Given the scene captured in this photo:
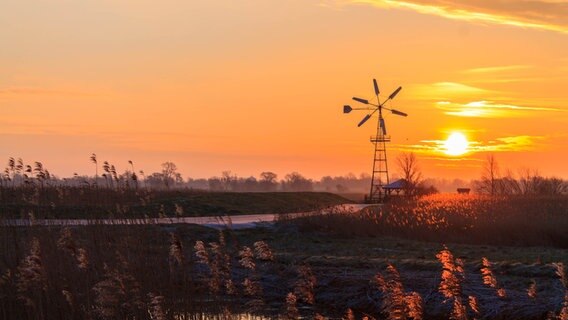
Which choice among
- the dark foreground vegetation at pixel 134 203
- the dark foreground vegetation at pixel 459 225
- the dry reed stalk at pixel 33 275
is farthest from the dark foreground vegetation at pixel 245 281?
the dark foreground vegetation at pixel 459 225

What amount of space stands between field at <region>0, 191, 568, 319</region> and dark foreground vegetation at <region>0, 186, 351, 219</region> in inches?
25.1

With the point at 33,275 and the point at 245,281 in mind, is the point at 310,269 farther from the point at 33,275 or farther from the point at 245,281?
the point at 33,275

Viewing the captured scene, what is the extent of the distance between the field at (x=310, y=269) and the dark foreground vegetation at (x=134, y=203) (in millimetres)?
638

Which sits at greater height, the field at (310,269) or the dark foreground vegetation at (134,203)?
the dark foreground vegetation at (134,203)

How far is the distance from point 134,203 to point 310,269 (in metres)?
7.83

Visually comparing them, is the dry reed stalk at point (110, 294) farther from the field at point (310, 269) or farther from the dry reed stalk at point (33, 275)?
the dry reed stalk at point (33, 275)

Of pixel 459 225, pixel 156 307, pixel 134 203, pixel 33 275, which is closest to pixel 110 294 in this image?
pixel 33 275

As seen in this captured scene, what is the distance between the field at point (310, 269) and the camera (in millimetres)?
11039

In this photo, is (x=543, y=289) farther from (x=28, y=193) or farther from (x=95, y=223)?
(x=28, y=193)

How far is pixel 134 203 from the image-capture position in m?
18.8

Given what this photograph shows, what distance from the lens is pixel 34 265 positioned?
10773 millimetres

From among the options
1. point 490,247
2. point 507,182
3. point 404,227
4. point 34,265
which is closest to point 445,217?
point 404,227

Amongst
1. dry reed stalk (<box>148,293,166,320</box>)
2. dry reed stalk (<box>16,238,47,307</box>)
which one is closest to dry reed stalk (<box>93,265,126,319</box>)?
dry reed stalk (<box>148,293,166,320</box>)

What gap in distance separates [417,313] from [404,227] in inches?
977
